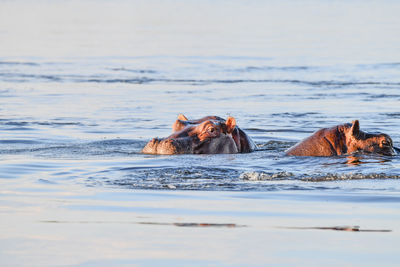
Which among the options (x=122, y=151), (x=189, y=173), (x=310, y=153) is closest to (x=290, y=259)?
(x=189, y=173)

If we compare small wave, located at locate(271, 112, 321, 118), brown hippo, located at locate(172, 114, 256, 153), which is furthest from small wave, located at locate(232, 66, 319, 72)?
brown hippo, located at locate(172, 114, 256, 153)

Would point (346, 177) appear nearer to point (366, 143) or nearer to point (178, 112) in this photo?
point (366, 143)

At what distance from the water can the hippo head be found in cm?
28

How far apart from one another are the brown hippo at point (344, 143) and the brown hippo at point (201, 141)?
3.14 ft

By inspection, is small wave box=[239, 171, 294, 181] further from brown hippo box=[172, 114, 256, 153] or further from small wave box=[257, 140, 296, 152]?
small wave box=[257, 140, 296, 152]

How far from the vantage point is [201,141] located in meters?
12.3

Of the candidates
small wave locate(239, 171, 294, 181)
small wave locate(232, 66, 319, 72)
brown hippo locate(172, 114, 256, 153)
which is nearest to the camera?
small wave locate(239, 171, 294, 181)

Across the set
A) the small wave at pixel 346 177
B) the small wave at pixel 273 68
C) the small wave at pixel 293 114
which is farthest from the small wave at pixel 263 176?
the small wave at pixel 273 68

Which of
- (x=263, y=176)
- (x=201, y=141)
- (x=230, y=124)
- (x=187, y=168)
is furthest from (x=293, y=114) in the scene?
(x=263, y=176)

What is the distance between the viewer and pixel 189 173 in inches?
412

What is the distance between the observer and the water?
6.65 m

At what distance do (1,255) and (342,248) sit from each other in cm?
225

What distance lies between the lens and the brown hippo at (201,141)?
12148 mm

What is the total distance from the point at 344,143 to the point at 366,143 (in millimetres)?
281
